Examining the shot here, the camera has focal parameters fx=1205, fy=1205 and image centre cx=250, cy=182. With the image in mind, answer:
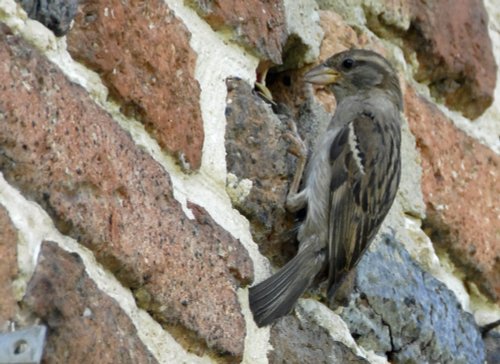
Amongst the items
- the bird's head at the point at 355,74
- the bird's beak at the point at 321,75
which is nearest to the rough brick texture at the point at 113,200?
the bird's beak at the point at 321,75

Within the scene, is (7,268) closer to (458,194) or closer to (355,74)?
(458,194)

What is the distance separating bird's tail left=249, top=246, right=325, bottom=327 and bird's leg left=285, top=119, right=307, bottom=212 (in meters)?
0.11

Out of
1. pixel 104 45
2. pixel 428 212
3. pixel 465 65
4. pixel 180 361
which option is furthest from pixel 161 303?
pixel 465 65

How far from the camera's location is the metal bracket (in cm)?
162

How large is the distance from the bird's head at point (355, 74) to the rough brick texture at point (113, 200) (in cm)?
99

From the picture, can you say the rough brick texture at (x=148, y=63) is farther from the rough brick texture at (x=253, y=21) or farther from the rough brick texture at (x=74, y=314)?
the rough brick texture at (x=74, y=314)

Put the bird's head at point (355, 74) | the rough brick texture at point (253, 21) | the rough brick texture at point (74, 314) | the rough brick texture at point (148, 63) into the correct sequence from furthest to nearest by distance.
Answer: the bird's head at point (355, 74) → the rough brick texture at point (253, 21) → the rough brick texture at point (148, 63) → the rough brick texture at point (74, 314)

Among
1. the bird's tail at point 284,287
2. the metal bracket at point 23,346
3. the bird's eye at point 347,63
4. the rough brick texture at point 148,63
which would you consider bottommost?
the bird's tail at point 284,287

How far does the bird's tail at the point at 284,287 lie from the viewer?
241cm

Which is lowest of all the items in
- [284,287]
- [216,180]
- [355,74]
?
[284,287]

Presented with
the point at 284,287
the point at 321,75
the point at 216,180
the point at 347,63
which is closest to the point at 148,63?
the point at 216,180

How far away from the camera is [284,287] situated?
2.59m

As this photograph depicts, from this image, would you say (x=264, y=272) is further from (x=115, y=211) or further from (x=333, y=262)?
(x=115, y=211)

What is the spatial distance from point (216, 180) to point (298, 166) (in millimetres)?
615
